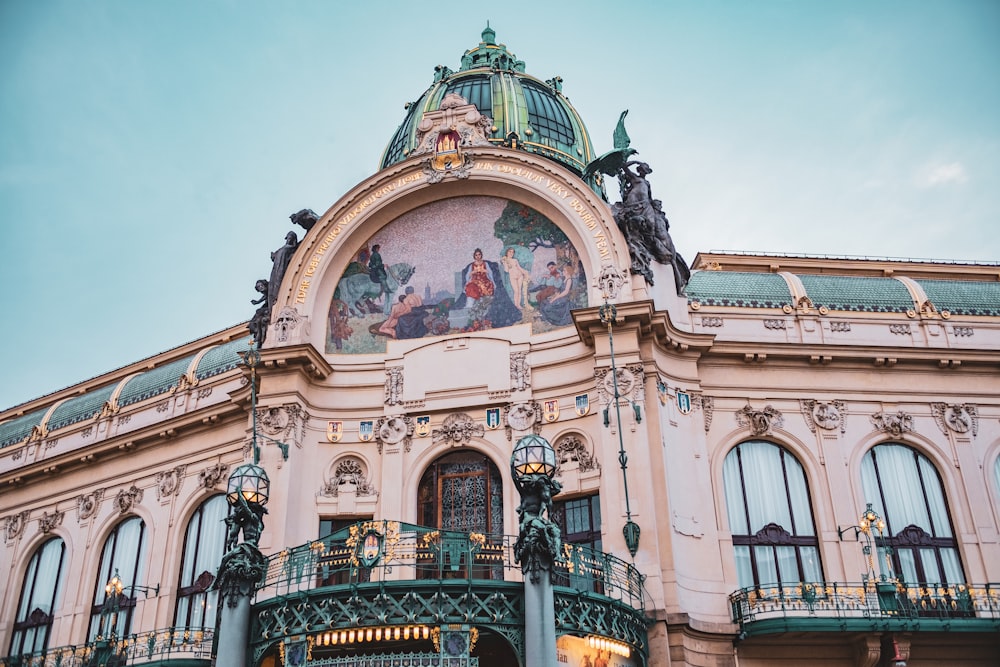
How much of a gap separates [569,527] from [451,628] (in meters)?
6.91

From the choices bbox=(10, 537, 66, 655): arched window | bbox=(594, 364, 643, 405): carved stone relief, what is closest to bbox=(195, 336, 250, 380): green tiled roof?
bbox=(10, 537, 66, 655): arched window

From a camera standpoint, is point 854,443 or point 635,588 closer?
point 635,588

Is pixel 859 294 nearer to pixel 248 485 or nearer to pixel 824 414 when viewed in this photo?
pixel 824 414

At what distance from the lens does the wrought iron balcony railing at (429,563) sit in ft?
62.3

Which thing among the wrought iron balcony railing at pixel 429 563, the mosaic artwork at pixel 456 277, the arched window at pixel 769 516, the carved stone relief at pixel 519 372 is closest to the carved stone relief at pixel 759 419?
the arched window at pixel 769 516

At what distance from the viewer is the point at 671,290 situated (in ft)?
88.2

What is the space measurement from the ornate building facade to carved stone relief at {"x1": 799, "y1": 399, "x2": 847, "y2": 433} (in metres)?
0.08

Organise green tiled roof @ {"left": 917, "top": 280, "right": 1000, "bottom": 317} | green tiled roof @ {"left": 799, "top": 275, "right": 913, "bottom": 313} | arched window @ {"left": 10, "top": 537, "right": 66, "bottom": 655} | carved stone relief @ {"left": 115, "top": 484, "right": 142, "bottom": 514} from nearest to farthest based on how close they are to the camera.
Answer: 1. green tiled roof @ {"left": 799, "top": 275, "right": 913, "bottom": 313}
2. green tiled roof @ {"left": 917, "top": 280, "right": 1000, "bottom": 317}
3. carved stone relief @ {"left": 115, "top": 484, "right": 142, "bottom": 514}
4. arched window @ {"left": 10, "top": 537, "right": 66, "bottom": 655}

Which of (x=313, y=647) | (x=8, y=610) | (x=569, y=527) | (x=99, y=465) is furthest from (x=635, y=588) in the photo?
(x=8, y=610)

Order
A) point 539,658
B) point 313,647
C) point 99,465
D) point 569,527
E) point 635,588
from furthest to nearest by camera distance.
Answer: point 99,465
point 569,527
point 635,588
point 313,647
point 539,658

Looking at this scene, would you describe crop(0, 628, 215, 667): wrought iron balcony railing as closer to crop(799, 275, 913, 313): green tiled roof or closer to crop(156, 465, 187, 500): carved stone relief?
crop(156, 465, 187, 500): carved stone relief

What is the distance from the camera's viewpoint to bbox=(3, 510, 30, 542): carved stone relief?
1292 inches

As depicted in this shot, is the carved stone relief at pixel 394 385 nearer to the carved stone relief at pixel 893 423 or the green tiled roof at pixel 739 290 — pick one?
the green tiled roof at pixel 739 290

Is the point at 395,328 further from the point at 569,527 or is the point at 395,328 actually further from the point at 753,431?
the point at 753,431
